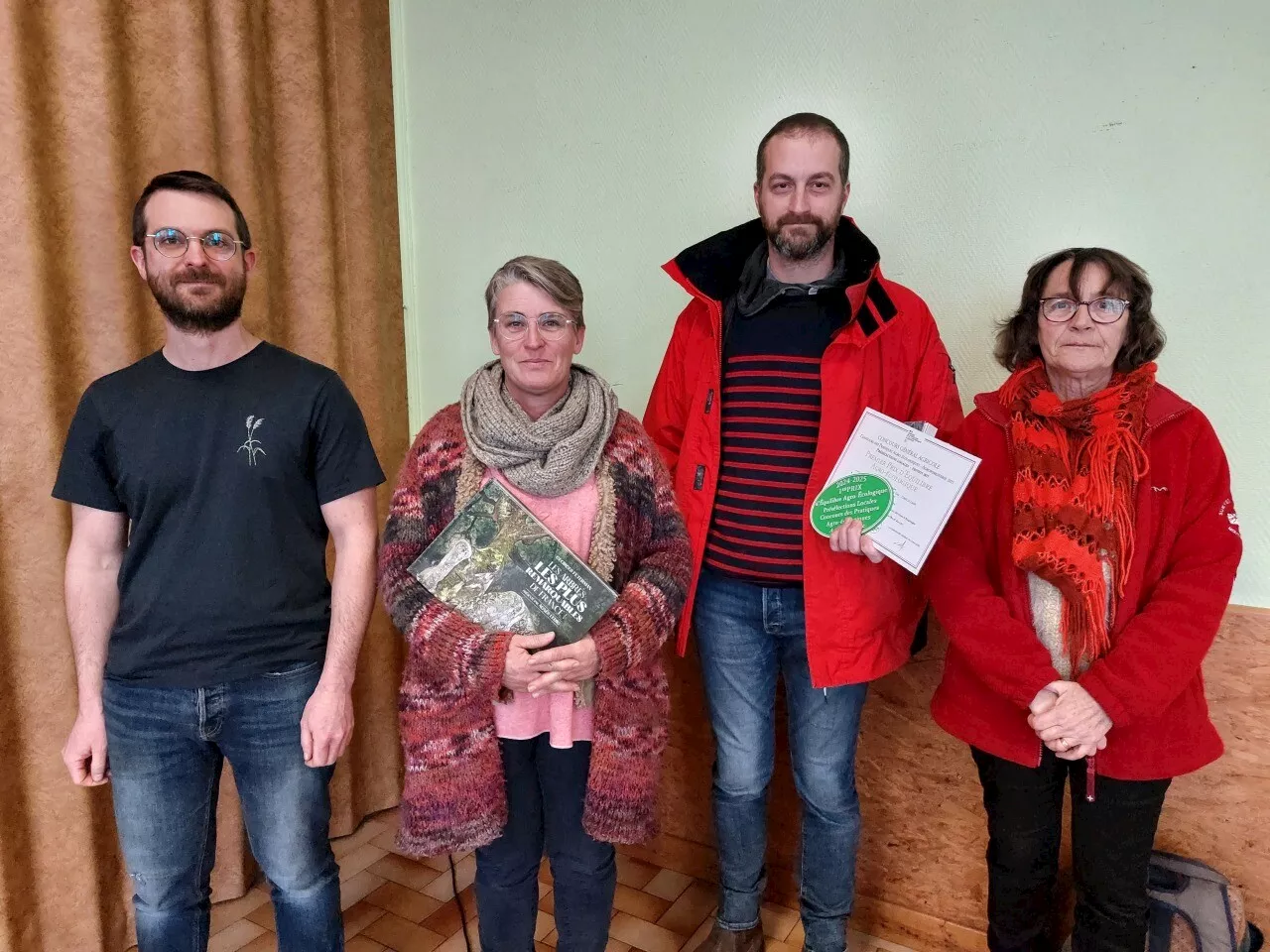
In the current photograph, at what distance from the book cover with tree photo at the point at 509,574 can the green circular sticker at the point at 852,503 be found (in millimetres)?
438

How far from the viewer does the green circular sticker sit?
145 centimetres

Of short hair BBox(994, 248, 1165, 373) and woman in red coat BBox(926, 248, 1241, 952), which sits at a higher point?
short hair BBox(994, 248, 1165, 373)

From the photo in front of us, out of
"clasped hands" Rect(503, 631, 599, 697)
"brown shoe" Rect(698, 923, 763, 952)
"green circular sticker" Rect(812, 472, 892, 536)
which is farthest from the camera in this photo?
"brown shoe" Rect(698, 923, 763, 952)

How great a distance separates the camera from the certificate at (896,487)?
1375mm

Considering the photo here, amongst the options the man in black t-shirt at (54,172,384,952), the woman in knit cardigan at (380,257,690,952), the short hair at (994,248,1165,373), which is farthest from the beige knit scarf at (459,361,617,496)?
the short hair at (994,248,1165,373)

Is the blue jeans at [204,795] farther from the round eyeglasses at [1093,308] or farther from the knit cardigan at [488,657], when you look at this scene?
the round eyeglasses at [1093,308]

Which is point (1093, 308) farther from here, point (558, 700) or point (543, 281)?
point (558, 700)

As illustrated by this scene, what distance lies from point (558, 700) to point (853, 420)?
750 millimetres

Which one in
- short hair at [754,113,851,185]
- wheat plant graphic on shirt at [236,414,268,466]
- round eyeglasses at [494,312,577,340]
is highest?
short hair at [754,113,851,185]

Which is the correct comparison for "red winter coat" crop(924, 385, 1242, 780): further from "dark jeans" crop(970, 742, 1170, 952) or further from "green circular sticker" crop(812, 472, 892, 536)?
"green circular sticker" crop(812, 472, 892, 536)

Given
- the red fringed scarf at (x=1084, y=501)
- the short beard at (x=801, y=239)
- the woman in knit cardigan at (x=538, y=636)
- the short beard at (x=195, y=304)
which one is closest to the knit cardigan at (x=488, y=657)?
the woman in knit cardigan at (x=538, y=636)

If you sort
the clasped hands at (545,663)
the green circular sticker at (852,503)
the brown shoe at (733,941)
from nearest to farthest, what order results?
the clasped hands at (545,663)
the green circular sticker at (852,503)
the brown shoe at (733,941)

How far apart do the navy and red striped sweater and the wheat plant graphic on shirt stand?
84 centimetres

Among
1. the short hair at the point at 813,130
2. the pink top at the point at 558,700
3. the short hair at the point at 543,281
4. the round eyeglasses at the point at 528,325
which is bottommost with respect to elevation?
the pink top at the point at 558,700
